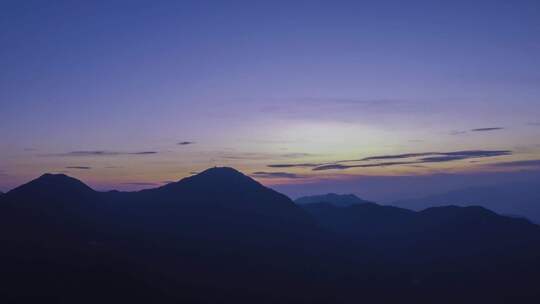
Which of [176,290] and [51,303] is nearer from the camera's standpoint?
[51,303]

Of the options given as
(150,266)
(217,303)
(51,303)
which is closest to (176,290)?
(217,303)

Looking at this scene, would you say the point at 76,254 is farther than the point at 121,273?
Yes

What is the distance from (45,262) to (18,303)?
88.4 feet

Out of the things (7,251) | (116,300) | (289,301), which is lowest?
A: (289,301)

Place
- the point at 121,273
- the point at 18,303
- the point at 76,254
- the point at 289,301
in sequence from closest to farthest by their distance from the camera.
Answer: the point at 18,303
the point at 121,273
the point at 76,254
the point at 289,301

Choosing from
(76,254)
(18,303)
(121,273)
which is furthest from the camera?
(76,254)

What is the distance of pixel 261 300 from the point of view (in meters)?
188

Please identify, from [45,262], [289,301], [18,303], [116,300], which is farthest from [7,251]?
[289,301]

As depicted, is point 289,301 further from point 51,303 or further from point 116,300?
point 51,303

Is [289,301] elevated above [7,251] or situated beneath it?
situated beneath

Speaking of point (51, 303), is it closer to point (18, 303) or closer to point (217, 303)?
point (18, 303)

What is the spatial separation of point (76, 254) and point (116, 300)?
3753 cm

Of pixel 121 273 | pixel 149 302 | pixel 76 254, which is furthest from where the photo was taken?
pixel 76 254

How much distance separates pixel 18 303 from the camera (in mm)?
145750
